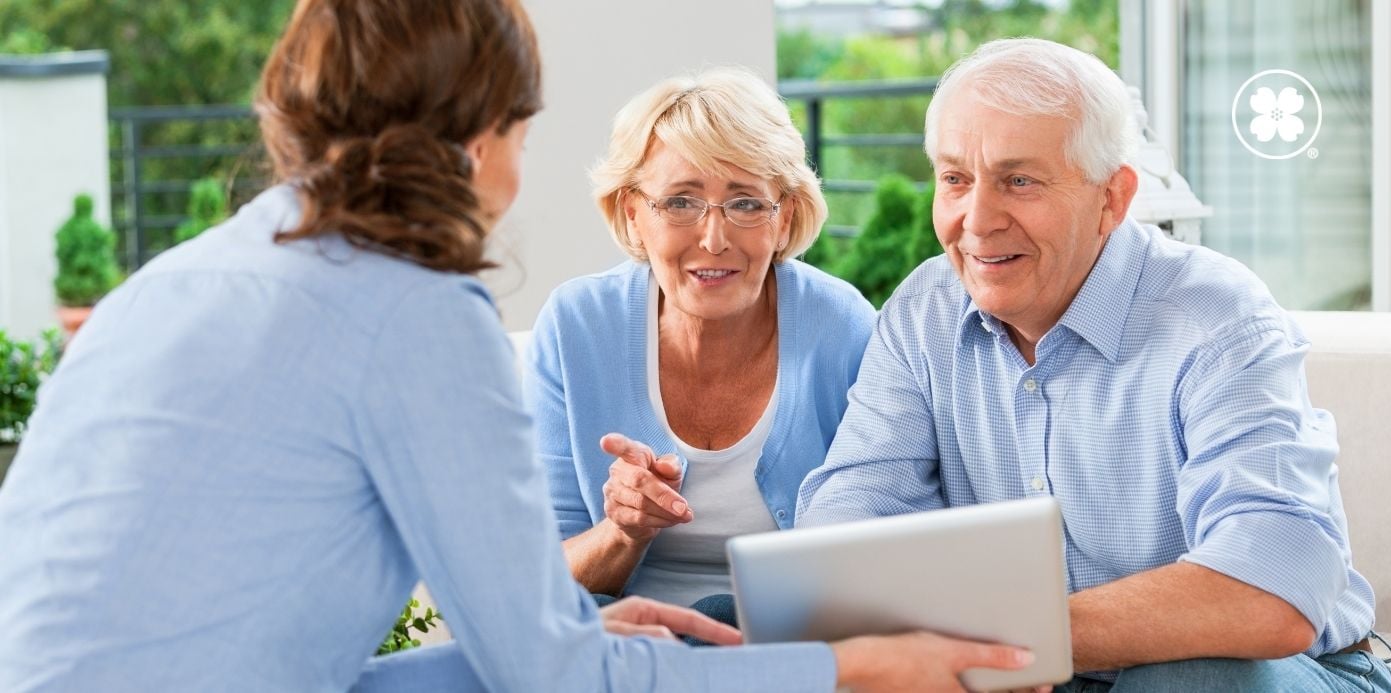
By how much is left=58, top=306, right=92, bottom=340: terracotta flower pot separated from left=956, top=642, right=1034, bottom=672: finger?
5298mm

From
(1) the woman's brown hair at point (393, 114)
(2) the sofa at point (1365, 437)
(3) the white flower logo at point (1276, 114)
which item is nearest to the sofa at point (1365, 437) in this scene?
(2) the sofa at point (1365, 437)

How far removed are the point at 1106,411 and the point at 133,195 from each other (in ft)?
19.9

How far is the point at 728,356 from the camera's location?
8.16 ft

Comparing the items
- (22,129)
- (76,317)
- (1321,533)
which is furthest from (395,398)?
(22,129)

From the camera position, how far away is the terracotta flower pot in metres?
6.20

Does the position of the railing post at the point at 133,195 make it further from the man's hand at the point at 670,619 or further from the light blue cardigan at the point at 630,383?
the man's hand at the point at 670,619

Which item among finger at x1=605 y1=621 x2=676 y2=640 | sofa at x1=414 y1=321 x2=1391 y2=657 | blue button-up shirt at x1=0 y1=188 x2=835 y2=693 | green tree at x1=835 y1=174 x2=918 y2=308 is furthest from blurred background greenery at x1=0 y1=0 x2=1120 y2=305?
sofa at x1=414 y1=321 x2=1391 y2=657

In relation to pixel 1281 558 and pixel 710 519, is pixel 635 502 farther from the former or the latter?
pixel 1281 558

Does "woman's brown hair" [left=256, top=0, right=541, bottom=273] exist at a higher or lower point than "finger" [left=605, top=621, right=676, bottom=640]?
higher

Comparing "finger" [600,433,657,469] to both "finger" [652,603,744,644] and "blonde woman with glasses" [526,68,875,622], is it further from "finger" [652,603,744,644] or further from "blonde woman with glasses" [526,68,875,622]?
"finger" [652,603,744,644]

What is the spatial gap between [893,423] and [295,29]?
1100 millimetres

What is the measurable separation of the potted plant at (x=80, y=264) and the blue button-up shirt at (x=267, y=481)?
5344mm

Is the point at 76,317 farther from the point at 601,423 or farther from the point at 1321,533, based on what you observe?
the point at 1321,533

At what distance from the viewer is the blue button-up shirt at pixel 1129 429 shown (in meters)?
1.83
